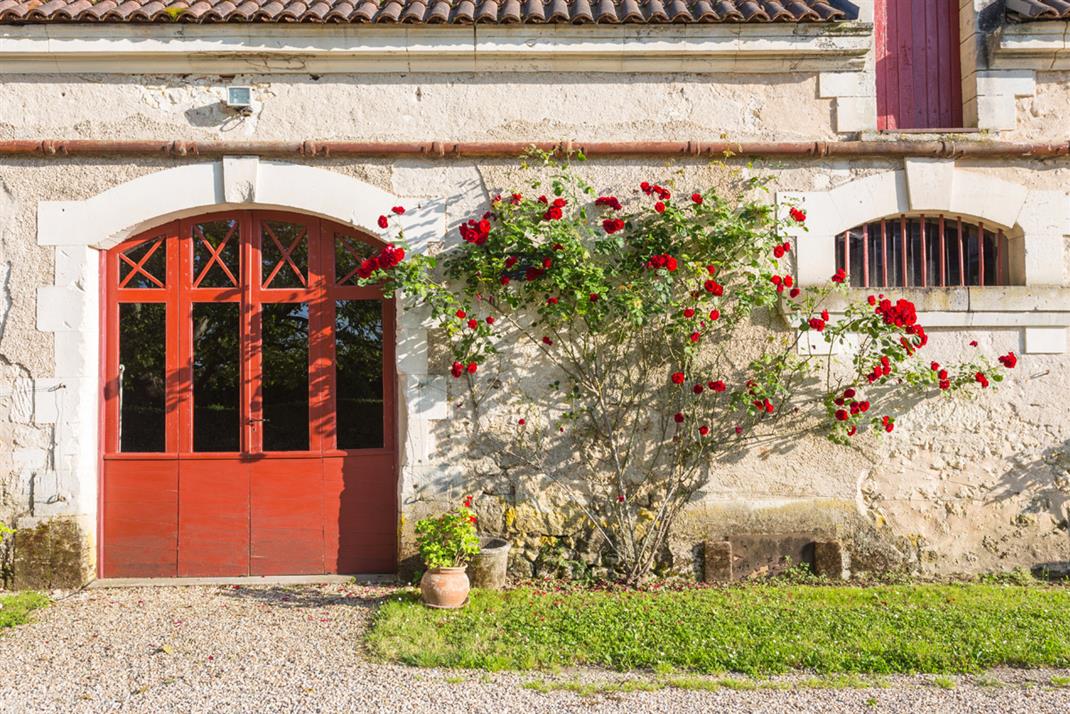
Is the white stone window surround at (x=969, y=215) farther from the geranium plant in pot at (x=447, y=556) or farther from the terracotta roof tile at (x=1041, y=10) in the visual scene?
the geranium plant in pot at (x=447, y=556)

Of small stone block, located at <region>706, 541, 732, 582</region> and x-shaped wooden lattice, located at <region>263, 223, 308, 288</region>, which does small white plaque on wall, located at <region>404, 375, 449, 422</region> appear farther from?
small stone block, located at <region>706, 541, 732, 582</region>

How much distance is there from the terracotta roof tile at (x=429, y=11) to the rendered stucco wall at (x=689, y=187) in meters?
0.40

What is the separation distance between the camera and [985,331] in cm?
546

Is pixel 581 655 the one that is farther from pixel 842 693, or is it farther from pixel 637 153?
pixel 637 153

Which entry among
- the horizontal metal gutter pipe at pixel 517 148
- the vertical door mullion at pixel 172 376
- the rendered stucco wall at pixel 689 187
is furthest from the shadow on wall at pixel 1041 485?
the vertical door mullion at pixel 172 376

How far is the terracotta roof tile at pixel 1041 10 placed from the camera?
5332 mm

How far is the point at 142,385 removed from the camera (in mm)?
5531

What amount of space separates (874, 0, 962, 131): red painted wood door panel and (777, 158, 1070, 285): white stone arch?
0.55 metres

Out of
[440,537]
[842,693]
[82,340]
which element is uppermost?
[82,340]

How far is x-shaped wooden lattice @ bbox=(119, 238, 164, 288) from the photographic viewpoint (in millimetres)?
5531

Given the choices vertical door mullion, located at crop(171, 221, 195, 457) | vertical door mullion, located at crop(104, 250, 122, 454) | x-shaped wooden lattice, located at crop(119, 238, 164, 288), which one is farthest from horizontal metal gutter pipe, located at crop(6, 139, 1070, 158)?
vertical door mullion, located at crop(171, 221, 195, 457)

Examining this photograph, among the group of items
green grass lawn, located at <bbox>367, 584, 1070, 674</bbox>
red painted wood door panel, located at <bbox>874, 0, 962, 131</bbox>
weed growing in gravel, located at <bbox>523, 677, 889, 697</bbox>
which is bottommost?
weed growing in gravel, located at <bbox>523, 677, 889, 697</bbox>

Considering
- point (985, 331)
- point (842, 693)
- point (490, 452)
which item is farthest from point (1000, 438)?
point (490, 452)

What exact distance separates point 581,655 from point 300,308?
314cm
